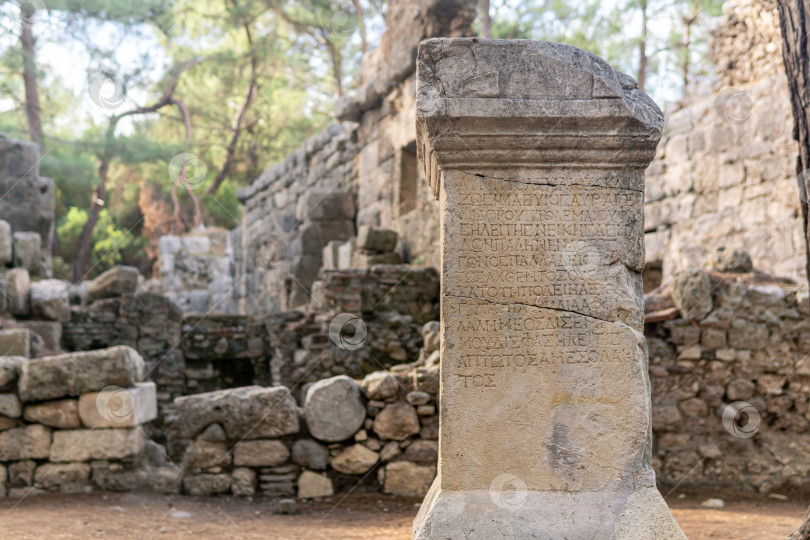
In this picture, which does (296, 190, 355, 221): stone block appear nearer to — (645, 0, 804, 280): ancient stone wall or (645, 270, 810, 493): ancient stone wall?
(645, 0, 804, 280): ancient stone wall

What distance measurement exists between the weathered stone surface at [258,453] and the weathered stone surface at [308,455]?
0.08 metres

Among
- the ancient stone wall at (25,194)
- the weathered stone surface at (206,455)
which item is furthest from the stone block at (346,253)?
the ancient stone wall at (25,194)

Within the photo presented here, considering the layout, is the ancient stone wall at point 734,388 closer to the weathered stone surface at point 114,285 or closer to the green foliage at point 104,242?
the weathered stone surface at point 114,285

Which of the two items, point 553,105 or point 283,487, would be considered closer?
point 553,105

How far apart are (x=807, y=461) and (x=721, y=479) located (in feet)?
1.96

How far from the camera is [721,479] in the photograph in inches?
195

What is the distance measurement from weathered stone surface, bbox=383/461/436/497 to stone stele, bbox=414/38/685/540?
2148 mm

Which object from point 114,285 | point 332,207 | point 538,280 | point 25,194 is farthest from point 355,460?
point 25,194

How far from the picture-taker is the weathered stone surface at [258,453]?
4.47m

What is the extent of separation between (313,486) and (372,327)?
209 cm

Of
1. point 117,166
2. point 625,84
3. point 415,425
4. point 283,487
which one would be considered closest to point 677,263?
point 415,425

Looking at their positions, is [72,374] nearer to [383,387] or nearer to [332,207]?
[383,387]

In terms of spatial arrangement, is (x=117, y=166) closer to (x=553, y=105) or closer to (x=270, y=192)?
(x=270, y=192)

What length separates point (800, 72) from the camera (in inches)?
131
